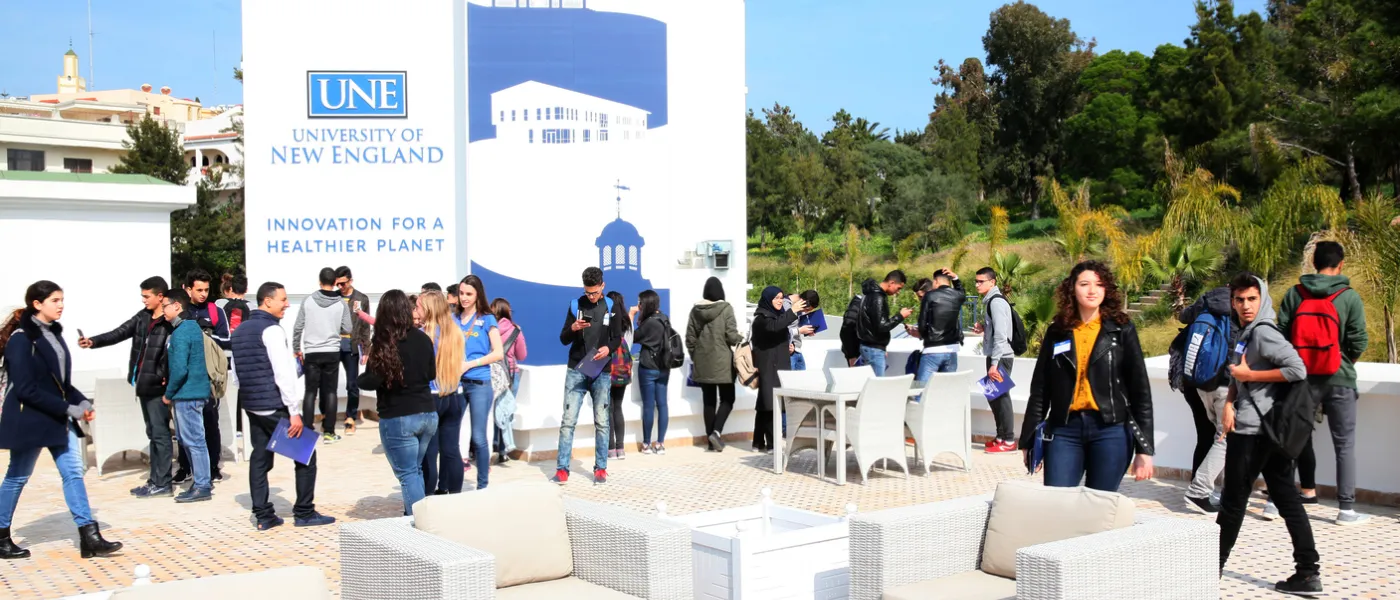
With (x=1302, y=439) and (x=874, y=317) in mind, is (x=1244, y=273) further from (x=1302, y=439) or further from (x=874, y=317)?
(x=874, y=317)

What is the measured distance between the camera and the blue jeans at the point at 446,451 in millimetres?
7207

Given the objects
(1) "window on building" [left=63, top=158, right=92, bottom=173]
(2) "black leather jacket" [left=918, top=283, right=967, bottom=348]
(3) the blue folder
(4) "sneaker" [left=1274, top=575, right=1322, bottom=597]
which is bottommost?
(4) "sneaker" [left=1274, top=575, right=1322, bottom=597]

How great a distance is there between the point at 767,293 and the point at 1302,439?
5.33 meters

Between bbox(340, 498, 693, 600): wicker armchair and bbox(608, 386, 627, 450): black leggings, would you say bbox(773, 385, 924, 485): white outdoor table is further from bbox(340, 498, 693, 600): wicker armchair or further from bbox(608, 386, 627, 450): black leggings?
bbox(340, 498, 693, 600): wicker armchair

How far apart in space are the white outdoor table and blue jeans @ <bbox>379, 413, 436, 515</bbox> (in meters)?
3.24

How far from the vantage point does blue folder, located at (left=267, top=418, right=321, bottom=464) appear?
707cm

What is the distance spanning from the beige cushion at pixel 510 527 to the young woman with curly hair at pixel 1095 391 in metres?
2.20

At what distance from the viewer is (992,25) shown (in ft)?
187

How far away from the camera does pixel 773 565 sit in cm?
480

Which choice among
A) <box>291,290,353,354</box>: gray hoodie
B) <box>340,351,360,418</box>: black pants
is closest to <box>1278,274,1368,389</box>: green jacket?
<box>291,290,353,354</box>: gray hoodie

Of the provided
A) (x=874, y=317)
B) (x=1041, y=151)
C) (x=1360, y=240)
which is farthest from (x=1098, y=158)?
(x=874, y=317)

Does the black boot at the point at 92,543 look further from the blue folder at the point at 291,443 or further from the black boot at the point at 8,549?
the blue folder at the point at 291,443

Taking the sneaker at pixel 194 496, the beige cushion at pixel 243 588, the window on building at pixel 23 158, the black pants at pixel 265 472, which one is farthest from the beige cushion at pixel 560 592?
the window on building at pixel 23 158

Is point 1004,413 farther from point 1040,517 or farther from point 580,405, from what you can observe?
point 1040,517
